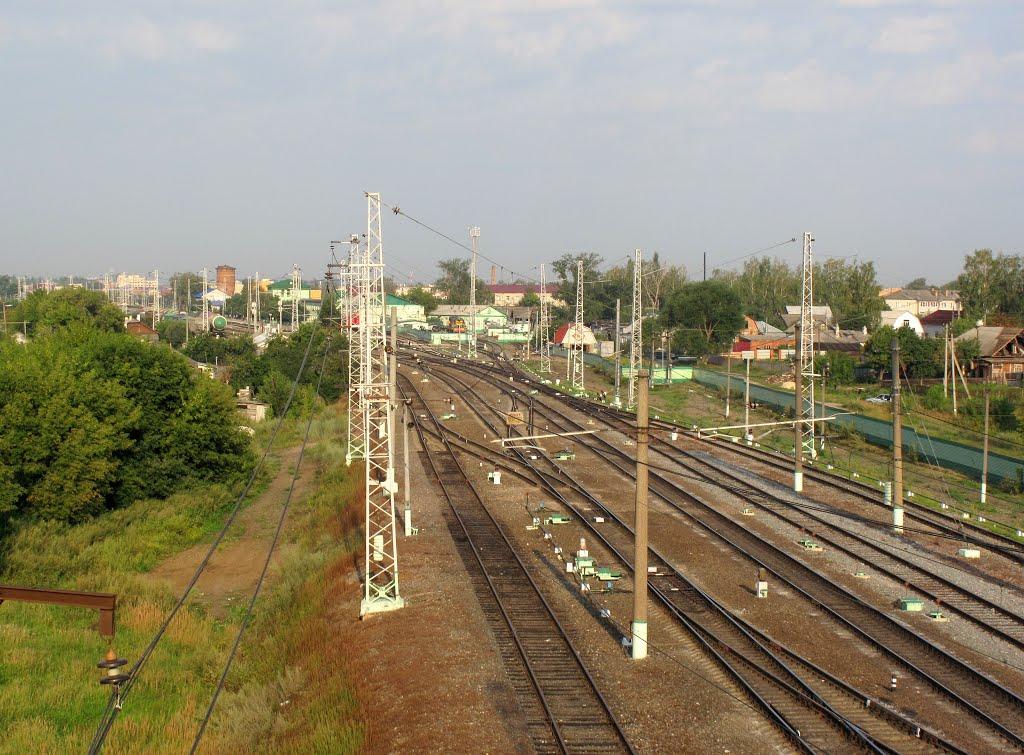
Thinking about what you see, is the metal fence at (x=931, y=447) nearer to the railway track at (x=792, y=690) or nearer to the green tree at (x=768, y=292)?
the railway track at (x=792, y=690)

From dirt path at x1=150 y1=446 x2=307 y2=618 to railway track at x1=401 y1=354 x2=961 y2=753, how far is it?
902 centimetres

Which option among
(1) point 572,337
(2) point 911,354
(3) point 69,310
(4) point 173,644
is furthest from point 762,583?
(3) point 69,310

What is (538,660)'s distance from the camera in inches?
517

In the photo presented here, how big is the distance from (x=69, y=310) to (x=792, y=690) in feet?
188

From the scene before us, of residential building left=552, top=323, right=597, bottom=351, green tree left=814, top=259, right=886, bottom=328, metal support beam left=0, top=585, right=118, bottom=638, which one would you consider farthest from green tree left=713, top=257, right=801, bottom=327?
metal support beam left=0, top=585, right=118, bottom=638

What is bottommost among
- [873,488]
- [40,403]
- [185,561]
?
[185,561]

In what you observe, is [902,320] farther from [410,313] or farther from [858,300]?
[410,313]

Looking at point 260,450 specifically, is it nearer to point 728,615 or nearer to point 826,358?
point 728,615

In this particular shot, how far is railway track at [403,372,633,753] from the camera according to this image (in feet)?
35.2

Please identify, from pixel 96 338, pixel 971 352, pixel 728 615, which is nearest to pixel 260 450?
pixel 96 338

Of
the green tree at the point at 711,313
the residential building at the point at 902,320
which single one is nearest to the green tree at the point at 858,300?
the residential building at the point at 902,320

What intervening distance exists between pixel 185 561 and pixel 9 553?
3982 millimetres

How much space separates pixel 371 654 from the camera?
13.8 metres

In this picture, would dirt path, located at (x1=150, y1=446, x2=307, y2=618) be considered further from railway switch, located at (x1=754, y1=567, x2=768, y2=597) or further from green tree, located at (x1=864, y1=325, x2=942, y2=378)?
green tree, located at (x1=864, y1=325, x2=942, y2=378)
